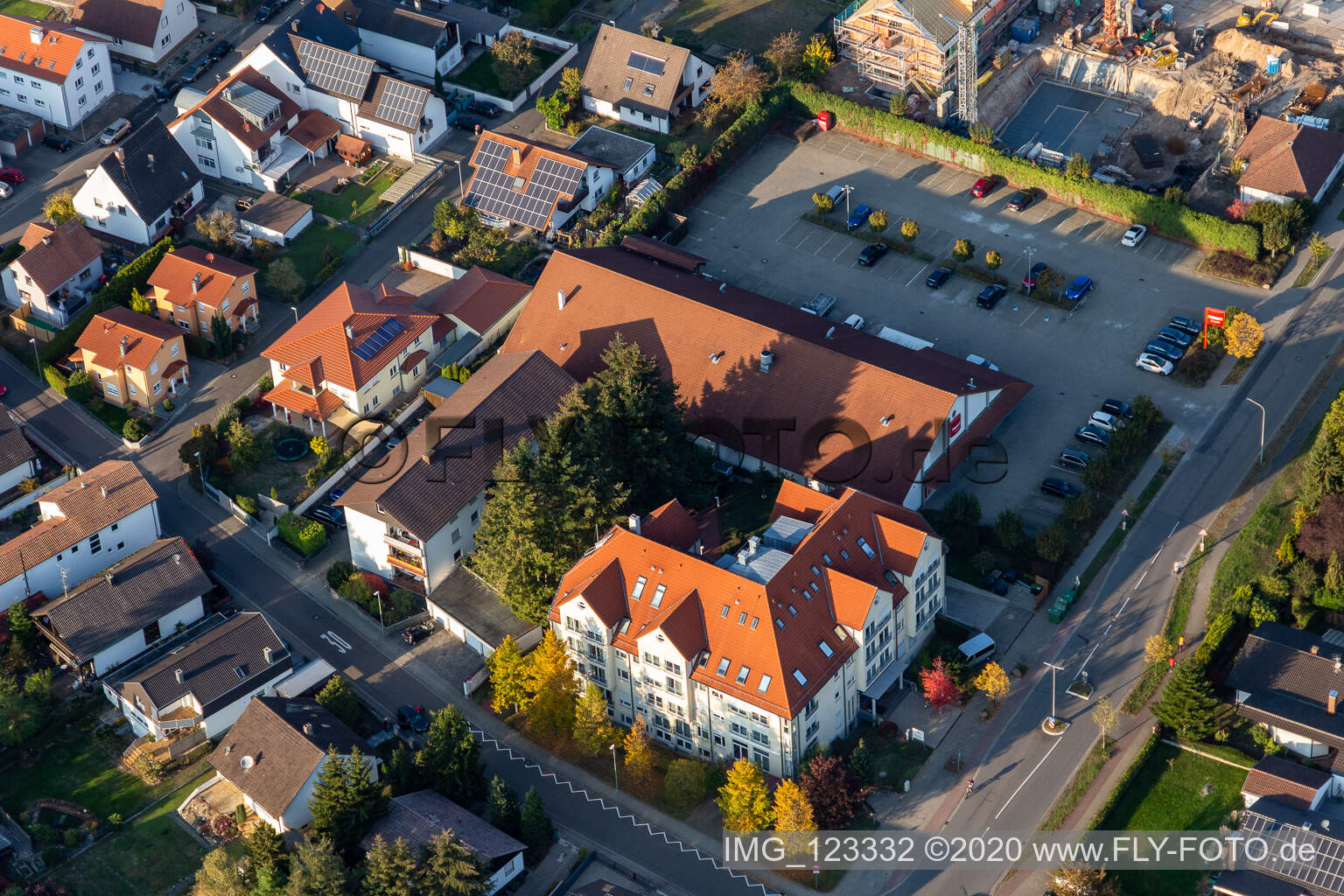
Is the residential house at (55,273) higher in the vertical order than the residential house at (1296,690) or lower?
higher

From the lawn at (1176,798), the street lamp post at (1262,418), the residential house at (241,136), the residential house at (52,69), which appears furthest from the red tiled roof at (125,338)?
the street lamp post at (1262,418)

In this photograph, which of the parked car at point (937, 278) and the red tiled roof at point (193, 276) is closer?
the red tiled roof at point (193, 276)

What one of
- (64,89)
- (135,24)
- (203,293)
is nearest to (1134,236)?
(203,293)

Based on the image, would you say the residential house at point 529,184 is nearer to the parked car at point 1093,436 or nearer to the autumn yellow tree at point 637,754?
the parked car at point 1093,436

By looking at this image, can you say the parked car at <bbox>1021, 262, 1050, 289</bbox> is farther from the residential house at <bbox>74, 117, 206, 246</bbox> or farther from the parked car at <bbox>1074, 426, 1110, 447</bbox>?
the residential house at <bbox>74, 117, 206, 246</bbox>

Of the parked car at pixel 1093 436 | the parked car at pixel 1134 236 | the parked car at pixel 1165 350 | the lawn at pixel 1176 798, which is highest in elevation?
the parked car at pixel 1134 236

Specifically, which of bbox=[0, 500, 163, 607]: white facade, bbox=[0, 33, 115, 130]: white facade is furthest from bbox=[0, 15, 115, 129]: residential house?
bbox=[0, 500, 163, 607]: white facade
